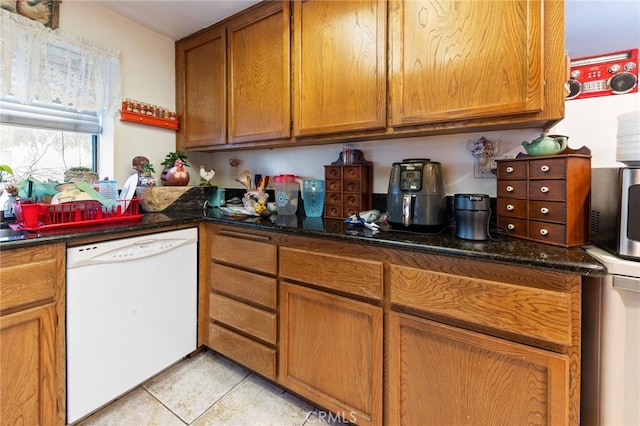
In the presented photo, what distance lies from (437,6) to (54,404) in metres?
2.36

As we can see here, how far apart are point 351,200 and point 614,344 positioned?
119cm

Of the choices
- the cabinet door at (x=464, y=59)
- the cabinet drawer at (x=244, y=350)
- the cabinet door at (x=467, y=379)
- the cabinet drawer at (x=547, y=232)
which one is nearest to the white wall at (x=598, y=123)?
the cabinet door at (x=464, y=59)

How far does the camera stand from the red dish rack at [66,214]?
4.20 feet

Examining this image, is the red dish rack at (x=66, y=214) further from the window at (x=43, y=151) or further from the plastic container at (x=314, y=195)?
the plastic container at (x=314, y=195)

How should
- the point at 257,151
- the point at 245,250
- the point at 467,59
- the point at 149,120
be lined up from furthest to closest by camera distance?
the point at 257,151 < the point at 149,120 < the point at 245,250 < the point at 467,59

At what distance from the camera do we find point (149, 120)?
6.90 feet

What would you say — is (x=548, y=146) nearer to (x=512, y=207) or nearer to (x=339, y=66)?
(x=512, y=207)

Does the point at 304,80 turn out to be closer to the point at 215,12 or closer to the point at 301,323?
the point at 215,12

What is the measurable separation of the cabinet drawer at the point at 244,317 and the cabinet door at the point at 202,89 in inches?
44.1

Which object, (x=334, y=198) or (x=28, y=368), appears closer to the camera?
(x=28, y=368)

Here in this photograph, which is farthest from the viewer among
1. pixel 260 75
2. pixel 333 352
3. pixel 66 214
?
pixel 260 75

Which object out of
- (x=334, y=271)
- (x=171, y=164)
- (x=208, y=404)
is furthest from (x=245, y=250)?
(x=171, y=164)

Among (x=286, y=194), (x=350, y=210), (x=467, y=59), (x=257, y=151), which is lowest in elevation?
(x=350, y=210)

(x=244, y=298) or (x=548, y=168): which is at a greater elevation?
(x=548, y=168)
